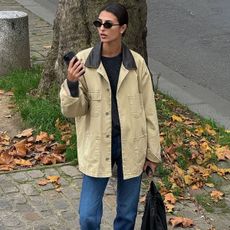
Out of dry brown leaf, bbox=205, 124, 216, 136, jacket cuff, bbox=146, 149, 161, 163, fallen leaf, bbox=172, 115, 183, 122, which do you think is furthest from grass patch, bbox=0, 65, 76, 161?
jacket cuff, bbox=146, 149, 161, 163

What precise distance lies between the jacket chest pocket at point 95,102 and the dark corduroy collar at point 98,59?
0.16 metres

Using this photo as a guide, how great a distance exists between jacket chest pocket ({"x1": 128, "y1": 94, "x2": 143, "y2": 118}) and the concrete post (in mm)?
4537

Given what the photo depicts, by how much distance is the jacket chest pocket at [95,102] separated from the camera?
3.84 meters

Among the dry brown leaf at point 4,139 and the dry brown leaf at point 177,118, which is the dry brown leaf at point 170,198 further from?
the dry brown leaf at point 4,139

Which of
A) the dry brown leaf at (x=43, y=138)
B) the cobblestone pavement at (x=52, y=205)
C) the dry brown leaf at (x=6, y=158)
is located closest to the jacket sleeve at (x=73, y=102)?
the cobblestone pavement at (x=52, y=205)

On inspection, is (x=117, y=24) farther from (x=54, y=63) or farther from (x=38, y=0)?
(x=38, y=0)

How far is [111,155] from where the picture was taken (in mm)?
3947

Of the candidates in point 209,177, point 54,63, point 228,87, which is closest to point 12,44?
point 54,63

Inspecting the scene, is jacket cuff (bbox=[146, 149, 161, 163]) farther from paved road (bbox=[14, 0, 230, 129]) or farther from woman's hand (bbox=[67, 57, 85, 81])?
paved road (bbox=[14, 0, 230, 129])

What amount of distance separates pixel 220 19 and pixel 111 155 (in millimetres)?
8558

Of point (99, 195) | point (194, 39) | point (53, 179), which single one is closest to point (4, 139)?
point (53, 179)

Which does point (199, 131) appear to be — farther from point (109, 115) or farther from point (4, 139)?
point (109, 115)

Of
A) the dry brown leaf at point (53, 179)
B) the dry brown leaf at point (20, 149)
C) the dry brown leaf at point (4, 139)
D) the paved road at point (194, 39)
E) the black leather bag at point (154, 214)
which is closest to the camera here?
the black leather bag at point (154, 214)

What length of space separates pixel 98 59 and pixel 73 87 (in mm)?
287
